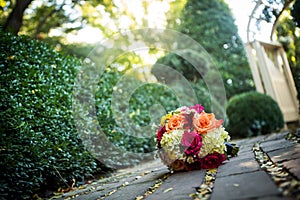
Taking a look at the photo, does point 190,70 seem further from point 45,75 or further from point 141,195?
point 141,195

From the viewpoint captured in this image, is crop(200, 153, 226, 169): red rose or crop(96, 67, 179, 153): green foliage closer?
crop(200, 153, 226, 169): red rose

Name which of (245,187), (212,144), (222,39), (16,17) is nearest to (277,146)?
(212,144)

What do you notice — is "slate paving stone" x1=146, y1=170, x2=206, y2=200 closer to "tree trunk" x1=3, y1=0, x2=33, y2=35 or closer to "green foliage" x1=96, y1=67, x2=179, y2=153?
"green foliage" x1=96, y1=67, x2=179, y2=153

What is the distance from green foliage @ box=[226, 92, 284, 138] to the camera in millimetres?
6871

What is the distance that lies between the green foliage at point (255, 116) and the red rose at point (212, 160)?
14.7ft

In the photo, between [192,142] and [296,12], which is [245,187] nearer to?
[192,142]

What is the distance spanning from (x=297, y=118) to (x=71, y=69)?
6.47 meters

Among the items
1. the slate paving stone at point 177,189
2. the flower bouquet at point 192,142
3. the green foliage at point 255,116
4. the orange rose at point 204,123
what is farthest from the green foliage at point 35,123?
the green foliage at point 255,116

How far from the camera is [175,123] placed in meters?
2.85

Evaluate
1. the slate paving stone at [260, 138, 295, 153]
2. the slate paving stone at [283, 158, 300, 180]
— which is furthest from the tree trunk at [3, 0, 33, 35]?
the slate paving stone at [283, 158, 300, 180]

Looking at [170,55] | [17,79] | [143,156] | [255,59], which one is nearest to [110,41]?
[170,55]

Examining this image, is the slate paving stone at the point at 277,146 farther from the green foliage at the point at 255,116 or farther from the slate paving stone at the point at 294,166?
the green foliage at the point at 255,116

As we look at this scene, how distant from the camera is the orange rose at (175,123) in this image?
2822 mm

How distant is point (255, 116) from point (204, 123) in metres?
4.56
